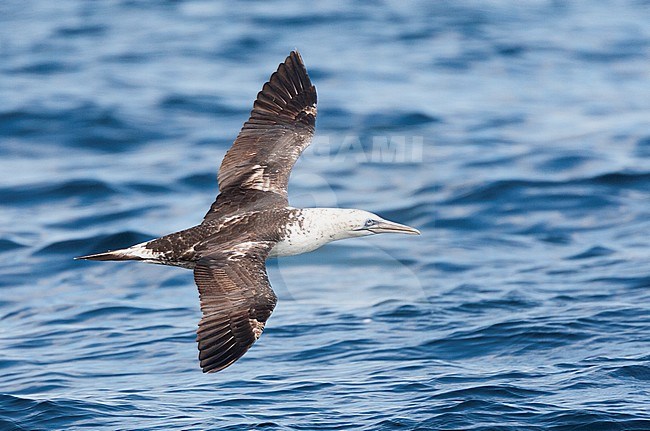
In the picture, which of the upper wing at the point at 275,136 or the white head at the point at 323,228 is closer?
the white head at the point at 323,228

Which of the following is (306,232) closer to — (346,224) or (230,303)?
(346,224)

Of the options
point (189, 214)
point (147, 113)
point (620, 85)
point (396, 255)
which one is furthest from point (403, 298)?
point (620, 85)

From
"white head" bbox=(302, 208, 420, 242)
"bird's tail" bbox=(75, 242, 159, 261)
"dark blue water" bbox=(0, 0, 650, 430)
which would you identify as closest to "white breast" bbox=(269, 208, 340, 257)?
"white head" bbox=(302, 208, 420, 242)

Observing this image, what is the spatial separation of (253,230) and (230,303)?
1.15 m

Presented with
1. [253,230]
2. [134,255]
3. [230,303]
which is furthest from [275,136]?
[230,303]

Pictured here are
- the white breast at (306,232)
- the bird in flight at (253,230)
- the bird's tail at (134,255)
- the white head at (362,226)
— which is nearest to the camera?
the bird in flight at (253,230)

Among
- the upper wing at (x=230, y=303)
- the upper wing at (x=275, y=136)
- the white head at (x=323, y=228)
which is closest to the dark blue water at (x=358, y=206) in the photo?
the upper wing at (x=230, y=303)

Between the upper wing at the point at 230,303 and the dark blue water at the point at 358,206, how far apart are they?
1142mm

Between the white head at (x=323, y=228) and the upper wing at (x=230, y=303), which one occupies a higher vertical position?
the white head at (x=323, y=228)

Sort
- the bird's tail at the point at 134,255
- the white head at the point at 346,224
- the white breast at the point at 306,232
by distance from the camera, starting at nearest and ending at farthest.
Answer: the bird's tail at the point at 134,255 < the white breast at the point at 306,232 < the white head at the point at 346,224

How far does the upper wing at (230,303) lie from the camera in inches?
336

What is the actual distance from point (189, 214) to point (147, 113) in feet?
13.3

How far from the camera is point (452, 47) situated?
71.8 ft

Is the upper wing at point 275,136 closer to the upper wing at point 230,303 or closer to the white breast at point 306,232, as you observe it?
the white breast at point 306,232
